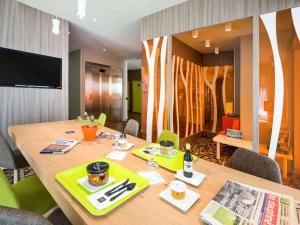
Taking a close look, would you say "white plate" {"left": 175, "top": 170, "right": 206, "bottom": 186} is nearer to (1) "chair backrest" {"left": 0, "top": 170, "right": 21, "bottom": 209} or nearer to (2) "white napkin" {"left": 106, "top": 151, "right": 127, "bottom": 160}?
(2) "white napkin" {"left": 106, "top": 151, "right": 127, "bottom": 160}

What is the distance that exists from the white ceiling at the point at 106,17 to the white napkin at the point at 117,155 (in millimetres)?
2513

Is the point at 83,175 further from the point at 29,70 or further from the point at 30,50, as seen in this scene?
the point at 30,50

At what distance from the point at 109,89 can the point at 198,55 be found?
12.0 feet

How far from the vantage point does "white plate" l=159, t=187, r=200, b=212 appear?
736mm

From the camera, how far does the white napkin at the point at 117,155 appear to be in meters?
1.28

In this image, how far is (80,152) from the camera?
4.53 feet

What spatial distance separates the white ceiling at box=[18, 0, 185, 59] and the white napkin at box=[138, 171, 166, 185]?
8.94 feet

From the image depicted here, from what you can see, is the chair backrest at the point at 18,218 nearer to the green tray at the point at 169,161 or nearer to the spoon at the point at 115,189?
the spoon at the point at 115,189

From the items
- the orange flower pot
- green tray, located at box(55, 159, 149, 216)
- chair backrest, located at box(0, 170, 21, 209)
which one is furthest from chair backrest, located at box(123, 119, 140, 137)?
chair backrest, located at box(0, 170, 21, 209)

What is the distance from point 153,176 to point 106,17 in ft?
10.9

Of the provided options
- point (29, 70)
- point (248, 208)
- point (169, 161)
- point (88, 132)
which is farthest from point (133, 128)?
point (29, 70)

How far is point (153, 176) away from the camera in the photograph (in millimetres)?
1009

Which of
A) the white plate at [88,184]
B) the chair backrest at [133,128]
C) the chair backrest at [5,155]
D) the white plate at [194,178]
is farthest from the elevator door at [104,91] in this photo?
the white plate at [194,178]

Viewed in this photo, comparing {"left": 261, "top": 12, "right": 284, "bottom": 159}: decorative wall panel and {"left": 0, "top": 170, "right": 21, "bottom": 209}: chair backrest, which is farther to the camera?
{"left": 261, "top": 12, "right": 284, "bottom": 159}: decorative wall panel
